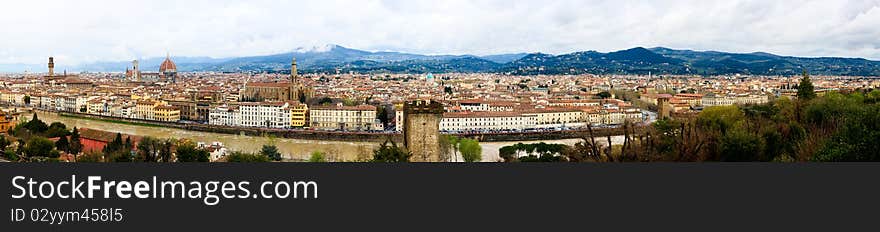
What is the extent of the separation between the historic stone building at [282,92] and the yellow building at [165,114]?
440cm

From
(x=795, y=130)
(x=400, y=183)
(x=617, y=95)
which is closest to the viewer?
(x=400, y=183)

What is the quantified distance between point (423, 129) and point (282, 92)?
1835cm

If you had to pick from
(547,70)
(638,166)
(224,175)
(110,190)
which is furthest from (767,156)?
(547,70)

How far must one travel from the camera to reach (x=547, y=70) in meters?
55.7

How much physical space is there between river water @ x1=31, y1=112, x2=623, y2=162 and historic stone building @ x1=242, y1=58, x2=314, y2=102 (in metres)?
6.02

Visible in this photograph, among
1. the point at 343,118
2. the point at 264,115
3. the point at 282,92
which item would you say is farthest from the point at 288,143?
the point at 282,92

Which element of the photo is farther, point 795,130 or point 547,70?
point 547,70

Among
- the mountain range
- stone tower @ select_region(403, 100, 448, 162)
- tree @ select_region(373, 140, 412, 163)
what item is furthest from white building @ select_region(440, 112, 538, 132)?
the mountain range

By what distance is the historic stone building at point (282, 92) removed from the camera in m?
22.6

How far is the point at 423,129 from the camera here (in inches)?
205

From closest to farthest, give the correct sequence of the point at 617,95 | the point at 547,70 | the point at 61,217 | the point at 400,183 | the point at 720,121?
the point at 61,217
the point at 400,183
the point at 720,121
the point at 617,95
the point at 547,70

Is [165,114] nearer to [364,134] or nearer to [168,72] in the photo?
[364,134]

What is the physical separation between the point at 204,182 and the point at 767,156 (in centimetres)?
369

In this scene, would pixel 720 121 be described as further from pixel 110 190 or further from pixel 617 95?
pixel 617 95
